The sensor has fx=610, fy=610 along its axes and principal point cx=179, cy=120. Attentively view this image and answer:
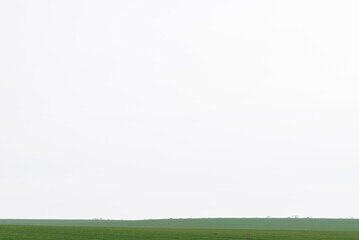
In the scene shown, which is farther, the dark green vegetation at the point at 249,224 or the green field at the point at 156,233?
the dark green vegetation at the point at 249,224

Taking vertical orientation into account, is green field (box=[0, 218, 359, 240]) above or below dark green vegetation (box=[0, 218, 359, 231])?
below

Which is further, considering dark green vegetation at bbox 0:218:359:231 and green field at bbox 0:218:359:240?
dark green vegetation at bbox 0:218:359:231

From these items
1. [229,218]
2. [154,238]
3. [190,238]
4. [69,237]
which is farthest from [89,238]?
[229,218]

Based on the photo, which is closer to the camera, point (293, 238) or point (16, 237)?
point (16, 237)

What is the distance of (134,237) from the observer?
45.4 metres

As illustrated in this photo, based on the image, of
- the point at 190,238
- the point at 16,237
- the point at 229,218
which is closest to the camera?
the point at 16,237

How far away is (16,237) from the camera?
41.7m

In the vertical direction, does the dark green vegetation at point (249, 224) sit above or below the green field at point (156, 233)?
above

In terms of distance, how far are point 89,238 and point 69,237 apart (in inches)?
56.9

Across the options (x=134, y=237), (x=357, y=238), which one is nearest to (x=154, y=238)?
(x=134, y=237)

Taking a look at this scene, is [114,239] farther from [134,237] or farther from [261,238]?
[261,238]

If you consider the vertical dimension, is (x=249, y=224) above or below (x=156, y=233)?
above

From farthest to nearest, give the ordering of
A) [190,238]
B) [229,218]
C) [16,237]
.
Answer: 1. [229,218]
2. [190,238]
3. [16,237]

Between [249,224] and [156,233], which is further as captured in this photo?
[249,224]
